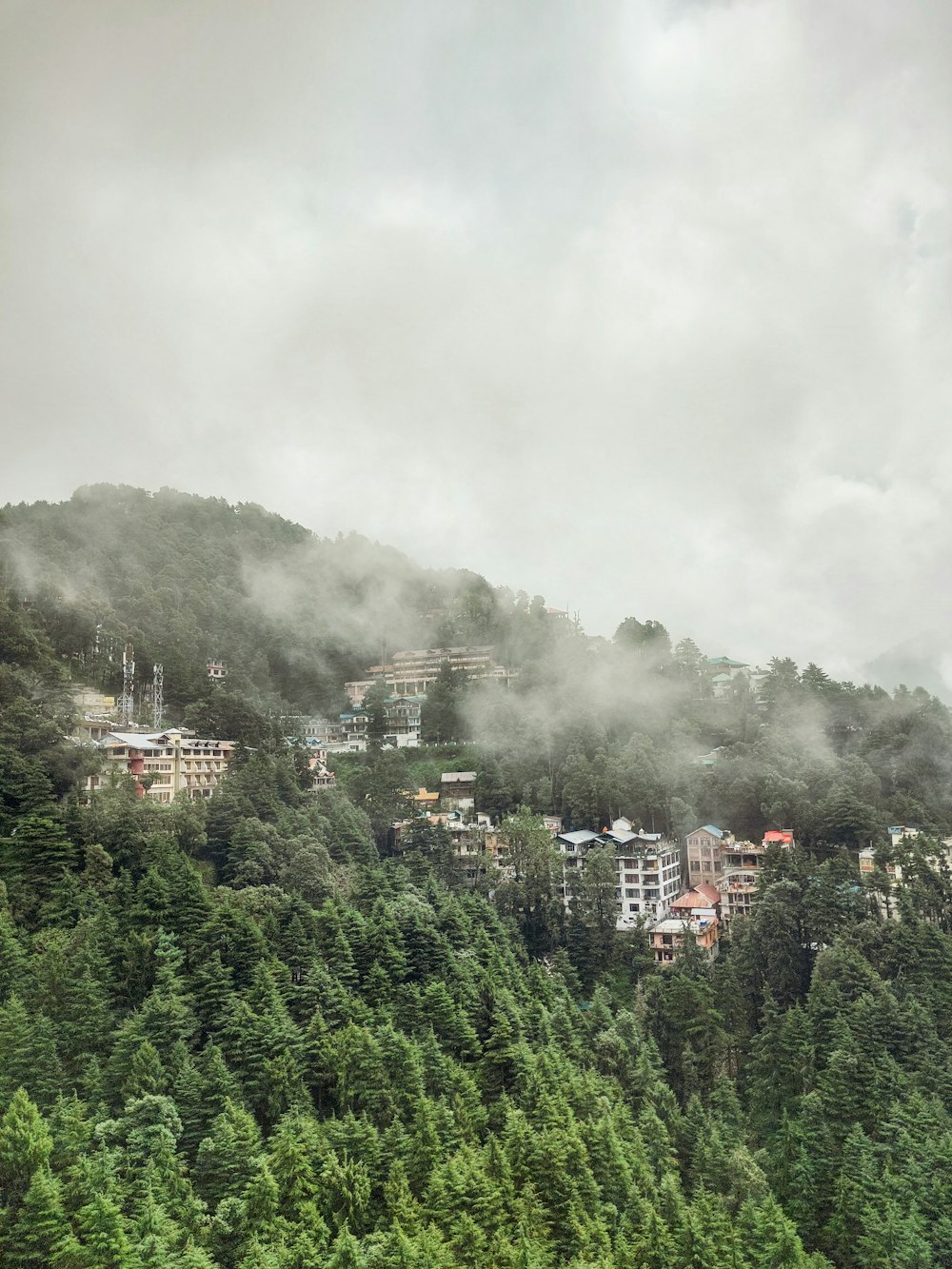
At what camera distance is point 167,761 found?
36.4 meters

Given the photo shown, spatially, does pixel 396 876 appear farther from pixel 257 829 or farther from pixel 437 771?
pixel 437 771

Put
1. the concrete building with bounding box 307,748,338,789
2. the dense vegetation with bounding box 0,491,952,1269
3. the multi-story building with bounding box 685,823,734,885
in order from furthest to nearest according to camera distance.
A: the concrete building with bounding box 307,748,338,789 < the multi-story building with bounding box 685,823,734,885 < the dense vegetation with bounding box 0,491,952,1269

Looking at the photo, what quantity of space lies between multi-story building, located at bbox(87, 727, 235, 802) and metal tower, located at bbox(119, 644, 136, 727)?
16.4 feet

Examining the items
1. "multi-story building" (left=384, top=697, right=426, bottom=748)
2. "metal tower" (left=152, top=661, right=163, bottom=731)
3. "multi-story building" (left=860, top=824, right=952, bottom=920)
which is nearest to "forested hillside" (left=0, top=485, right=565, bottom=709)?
"metal tower" (left=152, top=661, right=163, bottom=731)

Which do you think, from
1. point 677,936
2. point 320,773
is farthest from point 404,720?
point 677,936

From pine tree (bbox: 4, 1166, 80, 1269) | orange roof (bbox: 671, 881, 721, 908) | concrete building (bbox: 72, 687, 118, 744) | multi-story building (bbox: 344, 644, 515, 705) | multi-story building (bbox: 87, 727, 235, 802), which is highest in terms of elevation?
multi-story building (bbox: 344, 644, 515, 705)

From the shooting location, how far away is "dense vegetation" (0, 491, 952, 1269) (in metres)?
16.9

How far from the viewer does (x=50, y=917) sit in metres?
24.2

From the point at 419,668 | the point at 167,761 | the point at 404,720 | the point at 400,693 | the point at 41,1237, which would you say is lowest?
the point at 41,1237

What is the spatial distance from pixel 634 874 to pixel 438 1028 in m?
15.5

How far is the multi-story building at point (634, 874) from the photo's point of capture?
3762 centimetres

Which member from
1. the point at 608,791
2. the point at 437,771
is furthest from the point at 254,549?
the point at 608,791

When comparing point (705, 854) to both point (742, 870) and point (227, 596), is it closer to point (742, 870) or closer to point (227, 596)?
point (742, 870)

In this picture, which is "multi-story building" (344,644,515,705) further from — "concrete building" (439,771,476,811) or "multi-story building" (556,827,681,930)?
"multi-story building" (556,827,681,930)
